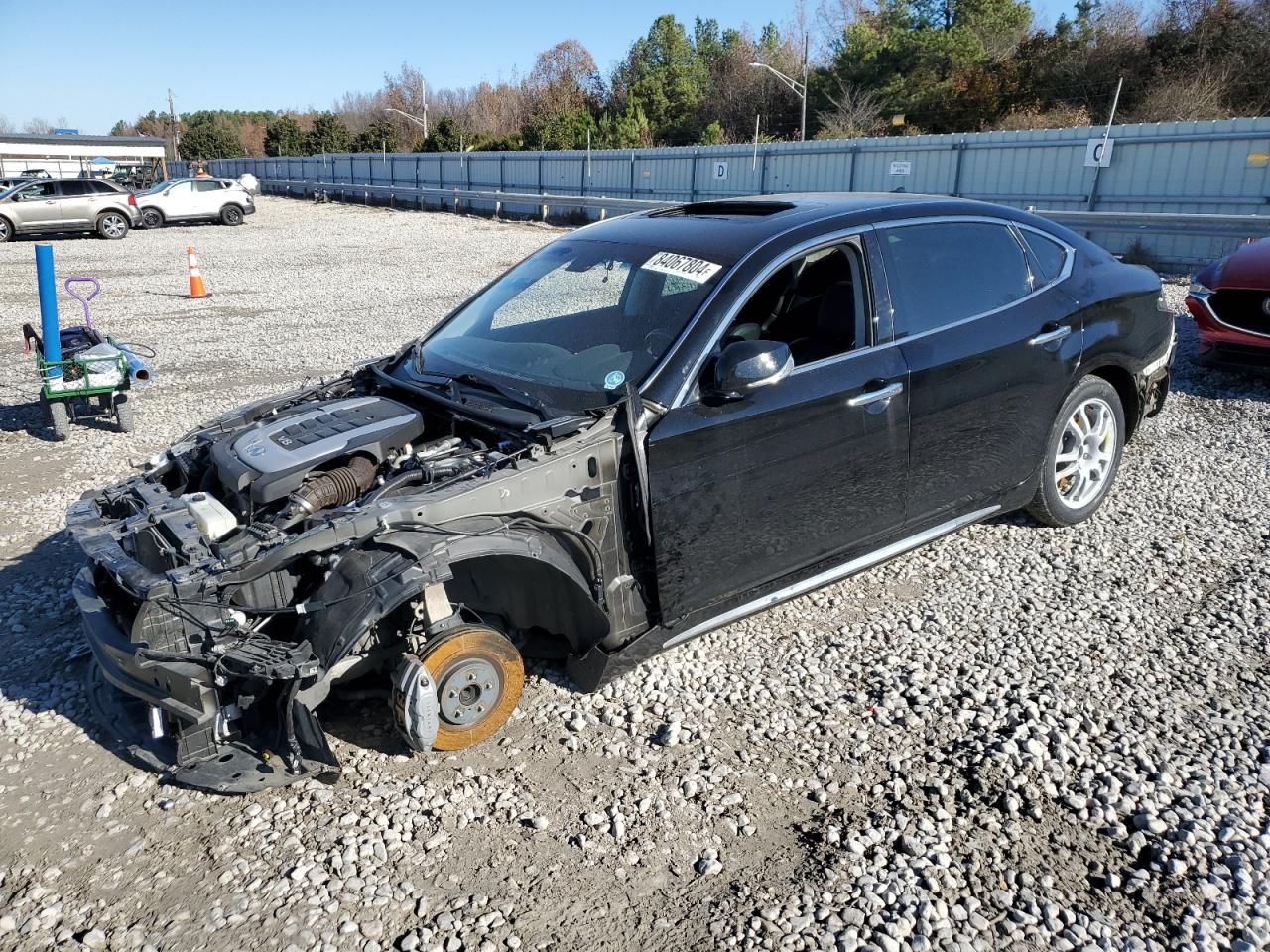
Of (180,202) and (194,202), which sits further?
(194,202)

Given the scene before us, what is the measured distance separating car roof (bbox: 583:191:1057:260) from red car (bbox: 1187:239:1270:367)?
3.83 metres

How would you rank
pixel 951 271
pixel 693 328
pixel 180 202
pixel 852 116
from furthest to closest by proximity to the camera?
pixel 852 116 < pixel 180 202 < pixel 951 271 < pixel 693 328

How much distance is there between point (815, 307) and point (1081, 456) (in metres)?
1.98

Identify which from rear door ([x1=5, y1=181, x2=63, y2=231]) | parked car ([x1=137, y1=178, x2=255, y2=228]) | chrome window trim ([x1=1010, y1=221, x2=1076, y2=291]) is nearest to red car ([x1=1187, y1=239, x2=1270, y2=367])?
chrome window trim ([x1=1010, y1=221, x2=1076, y2=291])

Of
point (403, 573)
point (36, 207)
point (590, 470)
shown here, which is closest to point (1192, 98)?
point (36, 207)

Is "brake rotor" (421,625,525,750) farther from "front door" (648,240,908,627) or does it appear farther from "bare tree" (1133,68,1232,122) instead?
"bare tree" (1133,68,1232,122)

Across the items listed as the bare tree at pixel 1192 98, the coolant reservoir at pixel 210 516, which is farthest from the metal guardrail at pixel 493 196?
the bare tree at pixel 1192 98

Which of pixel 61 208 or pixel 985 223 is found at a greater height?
pixel 985 223

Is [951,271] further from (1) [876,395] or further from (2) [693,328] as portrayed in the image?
(2) [693,328]

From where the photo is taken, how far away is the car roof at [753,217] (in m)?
4.04

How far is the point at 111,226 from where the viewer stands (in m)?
25.8

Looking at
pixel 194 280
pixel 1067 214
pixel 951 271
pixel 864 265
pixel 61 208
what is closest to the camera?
pixel 864 265

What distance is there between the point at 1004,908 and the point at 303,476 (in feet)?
9.14

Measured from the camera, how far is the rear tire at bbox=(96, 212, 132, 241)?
25656 mm
